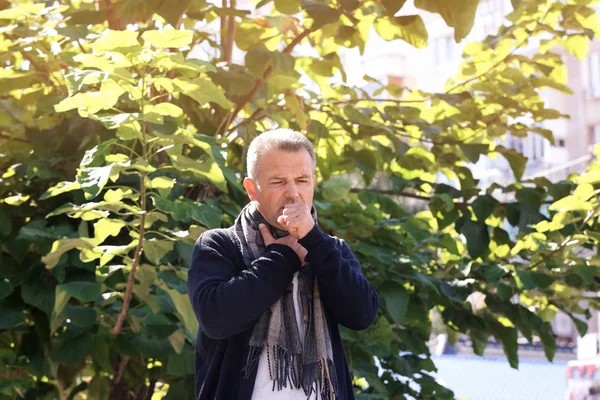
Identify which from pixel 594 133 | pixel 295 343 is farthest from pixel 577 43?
pixel 594 133

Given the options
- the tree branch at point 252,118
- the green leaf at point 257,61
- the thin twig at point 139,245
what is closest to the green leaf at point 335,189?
the tree branch at point 252,118

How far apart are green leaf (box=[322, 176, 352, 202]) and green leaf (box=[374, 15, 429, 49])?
62cm

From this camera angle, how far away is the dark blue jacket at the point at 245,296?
2.01 meters

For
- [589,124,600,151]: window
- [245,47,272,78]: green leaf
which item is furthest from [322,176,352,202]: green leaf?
[589,124,600,151]: window

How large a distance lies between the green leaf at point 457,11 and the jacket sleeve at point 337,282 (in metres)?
1.42

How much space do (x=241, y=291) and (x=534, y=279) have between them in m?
2.11

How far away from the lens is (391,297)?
3881mm

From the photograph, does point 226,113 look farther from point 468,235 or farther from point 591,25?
point 591,25

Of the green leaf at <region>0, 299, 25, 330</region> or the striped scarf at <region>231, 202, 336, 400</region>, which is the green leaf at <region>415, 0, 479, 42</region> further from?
the green leaf at <region>0, 299, 25, 330</region>

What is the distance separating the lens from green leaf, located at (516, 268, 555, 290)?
3.88 m

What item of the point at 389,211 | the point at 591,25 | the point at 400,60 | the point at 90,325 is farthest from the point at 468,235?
the point at 400,60

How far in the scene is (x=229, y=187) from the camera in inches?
157

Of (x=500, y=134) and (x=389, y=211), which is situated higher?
(x=500, y=134)

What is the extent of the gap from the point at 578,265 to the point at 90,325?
1.74 m
